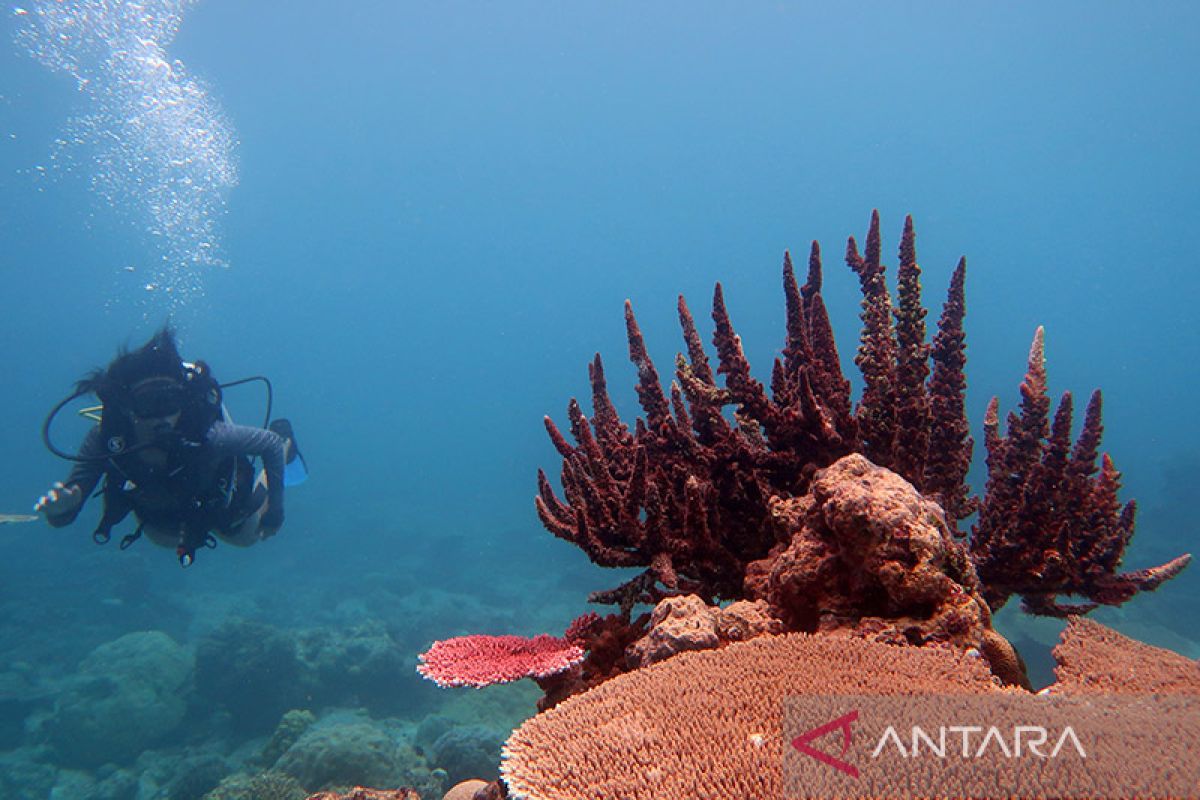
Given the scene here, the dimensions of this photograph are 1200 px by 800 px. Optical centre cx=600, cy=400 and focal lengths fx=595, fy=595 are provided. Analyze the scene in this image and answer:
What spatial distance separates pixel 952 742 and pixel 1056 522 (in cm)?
250

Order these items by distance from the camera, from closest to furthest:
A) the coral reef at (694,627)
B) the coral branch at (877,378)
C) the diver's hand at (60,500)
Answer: the coral reef at (694,627)
the coral branch at (877,378)
the diver's hand at (60,500)

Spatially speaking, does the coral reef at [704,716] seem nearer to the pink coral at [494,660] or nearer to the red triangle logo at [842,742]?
the red triangle logo at [842,742]

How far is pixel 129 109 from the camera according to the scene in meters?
42.7

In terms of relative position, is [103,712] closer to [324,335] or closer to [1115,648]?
[1115,648]

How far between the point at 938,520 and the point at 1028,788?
1.38 metres

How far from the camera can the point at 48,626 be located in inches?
808

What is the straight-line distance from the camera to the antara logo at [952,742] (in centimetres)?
146

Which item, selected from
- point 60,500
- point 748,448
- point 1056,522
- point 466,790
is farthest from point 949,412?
point 60,500

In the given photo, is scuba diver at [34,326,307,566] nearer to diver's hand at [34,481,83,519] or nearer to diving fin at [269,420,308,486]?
diver's hand at [34,481,83,519]

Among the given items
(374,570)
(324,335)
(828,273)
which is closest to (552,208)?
(828,273)

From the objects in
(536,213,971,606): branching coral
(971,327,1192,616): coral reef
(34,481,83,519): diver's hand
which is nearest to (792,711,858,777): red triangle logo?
(536,213,971,606): branching coral

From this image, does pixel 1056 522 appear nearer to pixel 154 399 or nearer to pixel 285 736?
pixel 154 399

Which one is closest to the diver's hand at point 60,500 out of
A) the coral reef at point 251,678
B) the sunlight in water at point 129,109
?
the coral reef at point 251,678

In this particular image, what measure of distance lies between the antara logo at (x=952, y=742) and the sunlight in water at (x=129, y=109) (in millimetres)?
43155
